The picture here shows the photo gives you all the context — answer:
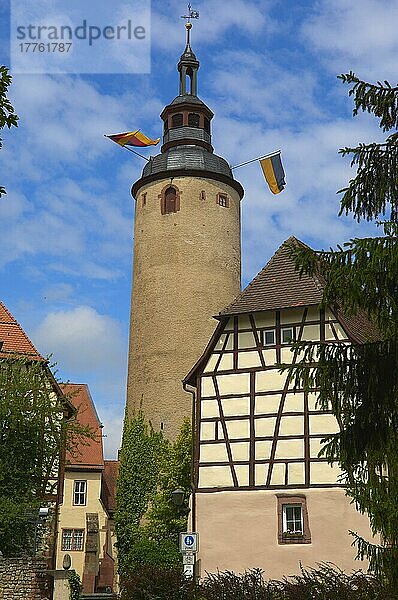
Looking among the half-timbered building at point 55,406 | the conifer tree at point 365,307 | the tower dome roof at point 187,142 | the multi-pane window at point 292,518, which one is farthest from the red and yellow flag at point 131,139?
the conifer tree at point 365,307

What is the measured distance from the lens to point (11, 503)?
22500 millimetres

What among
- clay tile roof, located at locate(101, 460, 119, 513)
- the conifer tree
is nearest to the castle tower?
clay tile roof, located at locate(101, 460, 119, 513)

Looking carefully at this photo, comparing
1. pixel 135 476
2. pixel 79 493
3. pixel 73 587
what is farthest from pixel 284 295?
pixel 79 493

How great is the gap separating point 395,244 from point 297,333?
45.5 ft

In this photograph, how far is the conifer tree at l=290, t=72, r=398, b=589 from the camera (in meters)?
9.32

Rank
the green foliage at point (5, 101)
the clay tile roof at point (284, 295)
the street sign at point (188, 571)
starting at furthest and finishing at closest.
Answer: the clay tile roof at point (284, 295) → the street sign at point (188, 571) → the green foliage at point (5, 101)

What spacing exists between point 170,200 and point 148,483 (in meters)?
11.0

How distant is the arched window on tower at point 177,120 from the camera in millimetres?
37566

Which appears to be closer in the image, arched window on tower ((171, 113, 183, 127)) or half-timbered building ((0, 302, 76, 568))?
half-timbered building ((0, 302, 76, 568))

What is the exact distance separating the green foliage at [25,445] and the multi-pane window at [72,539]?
14.4 meters

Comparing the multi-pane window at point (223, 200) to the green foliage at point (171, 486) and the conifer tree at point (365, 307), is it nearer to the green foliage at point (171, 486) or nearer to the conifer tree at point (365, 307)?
the green foliage at point (171, 486)

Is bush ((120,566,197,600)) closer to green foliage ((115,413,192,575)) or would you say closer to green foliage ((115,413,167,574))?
green foliage ((115,413,192,575))

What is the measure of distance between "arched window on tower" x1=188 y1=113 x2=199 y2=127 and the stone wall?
Answer: 2191 cm

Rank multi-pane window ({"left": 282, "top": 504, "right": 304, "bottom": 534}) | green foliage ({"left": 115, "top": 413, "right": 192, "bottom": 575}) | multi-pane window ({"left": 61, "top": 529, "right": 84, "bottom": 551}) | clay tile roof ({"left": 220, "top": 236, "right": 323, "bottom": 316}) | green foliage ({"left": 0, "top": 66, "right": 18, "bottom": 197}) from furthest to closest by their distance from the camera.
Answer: multi-pane window ({"left": 61, "top": 529, "right": 84, "bottom": 551})
green foliage ({"left": 115, "top": 413, "right": 192, "bottom": 575})
clay tile roof ({"left": 220, "top": 236, "right": 323, "bottom": 316})
multi-pane window ({"left": 282, "top": 504, "right": 304, "bottom": 534})
green foliage ({"left": 0, "top": 66, "right": 18, "bottom": 197})
